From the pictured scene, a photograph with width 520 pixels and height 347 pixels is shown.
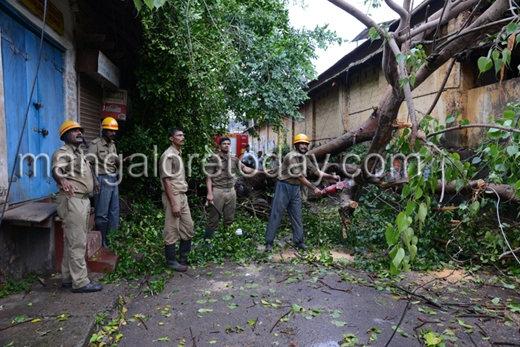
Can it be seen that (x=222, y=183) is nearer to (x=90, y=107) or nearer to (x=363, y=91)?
(x=90, y=107)

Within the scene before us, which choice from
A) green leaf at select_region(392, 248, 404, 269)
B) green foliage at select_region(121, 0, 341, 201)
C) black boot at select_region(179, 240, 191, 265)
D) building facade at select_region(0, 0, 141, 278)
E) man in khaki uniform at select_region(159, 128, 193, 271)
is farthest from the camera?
green foliage at select_region(121, 0, 341, 201)

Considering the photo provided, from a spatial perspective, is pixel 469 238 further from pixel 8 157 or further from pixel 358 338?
pixel 8 157

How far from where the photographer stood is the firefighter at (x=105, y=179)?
17.1 ft

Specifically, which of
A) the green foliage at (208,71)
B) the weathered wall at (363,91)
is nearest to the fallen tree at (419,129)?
the green foliage at (208,71)

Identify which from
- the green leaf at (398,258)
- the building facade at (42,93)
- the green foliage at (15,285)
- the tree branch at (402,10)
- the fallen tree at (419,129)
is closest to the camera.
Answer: the green leaf at (398,258)

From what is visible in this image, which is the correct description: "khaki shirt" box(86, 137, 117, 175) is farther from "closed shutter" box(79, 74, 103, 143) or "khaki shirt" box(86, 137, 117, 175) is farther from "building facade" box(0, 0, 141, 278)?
"closed shutter" box(79, 74, 103, 143)

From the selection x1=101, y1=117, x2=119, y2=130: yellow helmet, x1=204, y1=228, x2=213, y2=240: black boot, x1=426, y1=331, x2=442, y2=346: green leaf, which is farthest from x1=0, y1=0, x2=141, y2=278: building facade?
x1=426, y1=331, x2=442, y2=346: green leaf

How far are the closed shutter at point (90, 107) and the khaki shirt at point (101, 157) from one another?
4.55ft

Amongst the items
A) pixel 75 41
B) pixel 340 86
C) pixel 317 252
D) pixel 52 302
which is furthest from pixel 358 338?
pixel 340 86

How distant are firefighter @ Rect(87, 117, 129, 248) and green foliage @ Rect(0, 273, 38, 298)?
120 cm

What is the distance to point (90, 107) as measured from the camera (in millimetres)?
6945

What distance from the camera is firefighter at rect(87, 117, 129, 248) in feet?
17.1

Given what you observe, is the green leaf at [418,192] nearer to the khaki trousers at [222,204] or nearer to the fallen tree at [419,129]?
the fallen tree at [419,129]

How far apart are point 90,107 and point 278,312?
5.52m
